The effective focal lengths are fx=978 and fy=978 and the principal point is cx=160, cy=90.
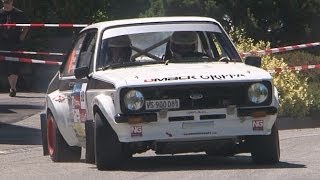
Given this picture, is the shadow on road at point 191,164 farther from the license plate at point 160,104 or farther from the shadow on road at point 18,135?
the shadow on road at point 18,135

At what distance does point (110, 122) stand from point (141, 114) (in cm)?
34

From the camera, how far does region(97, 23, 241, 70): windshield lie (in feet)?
34.8

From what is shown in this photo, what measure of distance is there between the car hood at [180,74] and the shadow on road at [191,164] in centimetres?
99

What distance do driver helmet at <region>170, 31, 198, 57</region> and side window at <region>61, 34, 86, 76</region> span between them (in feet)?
4.20

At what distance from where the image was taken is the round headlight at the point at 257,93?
976 centimetres

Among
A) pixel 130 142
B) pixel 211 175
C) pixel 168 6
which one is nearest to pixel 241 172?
pixel 211 175

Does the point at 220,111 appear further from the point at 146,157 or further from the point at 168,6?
the point at 168,6

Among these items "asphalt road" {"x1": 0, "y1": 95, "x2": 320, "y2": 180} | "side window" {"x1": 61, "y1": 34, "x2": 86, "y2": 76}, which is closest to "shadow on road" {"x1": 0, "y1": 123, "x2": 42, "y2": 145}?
"asphalt road" {"x1": 0, "y1": 95, "x2": 320, "y2": 180}

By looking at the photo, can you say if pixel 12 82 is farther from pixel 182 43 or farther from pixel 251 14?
pixel 182 43

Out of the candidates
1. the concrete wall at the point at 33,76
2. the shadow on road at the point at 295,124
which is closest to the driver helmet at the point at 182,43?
the shadow on road at the point at 295,124

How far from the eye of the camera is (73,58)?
11680mm

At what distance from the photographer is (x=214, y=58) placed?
35.6ft

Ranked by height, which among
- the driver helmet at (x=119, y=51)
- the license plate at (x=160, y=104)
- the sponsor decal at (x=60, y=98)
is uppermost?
the driver helmet at (x=119, y=51)

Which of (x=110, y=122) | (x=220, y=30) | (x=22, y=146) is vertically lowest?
(x=22, y=146)
